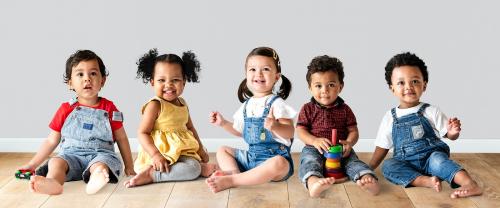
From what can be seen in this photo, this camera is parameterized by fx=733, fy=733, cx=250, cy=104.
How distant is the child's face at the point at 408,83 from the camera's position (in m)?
2.81

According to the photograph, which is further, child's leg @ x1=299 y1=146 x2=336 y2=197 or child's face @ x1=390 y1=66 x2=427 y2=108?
child's face @ x1=390 y1=66 x2=427 y2=108

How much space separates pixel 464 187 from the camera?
2.55 meters

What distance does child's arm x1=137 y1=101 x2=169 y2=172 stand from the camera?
2750 mm

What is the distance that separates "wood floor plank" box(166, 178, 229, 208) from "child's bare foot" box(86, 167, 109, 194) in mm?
242

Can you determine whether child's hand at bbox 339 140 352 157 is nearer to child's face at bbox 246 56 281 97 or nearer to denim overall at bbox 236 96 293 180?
denim overall at bbox 236 96 293 180

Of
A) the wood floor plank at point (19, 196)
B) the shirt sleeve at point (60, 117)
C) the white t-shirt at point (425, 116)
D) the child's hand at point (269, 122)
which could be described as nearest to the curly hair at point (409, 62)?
the white t-shirt at point (425, 116)

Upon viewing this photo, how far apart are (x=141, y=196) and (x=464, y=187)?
1125mm

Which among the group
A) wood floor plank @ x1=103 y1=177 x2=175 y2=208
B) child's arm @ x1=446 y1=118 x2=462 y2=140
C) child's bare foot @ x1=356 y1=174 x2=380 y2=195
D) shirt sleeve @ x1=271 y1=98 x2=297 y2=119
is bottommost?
wood floor plank @ x1=103 y1=177 x2=175 y2=208

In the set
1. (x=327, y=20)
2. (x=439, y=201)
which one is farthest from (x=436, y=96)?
(x=439, y=201)

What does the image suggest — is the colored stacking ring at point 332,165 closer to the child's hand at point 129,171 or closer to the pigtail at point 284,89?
the pigtail at point 284,89

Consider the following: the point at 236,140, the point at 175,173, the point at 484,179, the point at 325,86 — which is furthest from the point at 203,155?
the point at 484,179

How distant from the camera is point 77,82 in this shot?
9.16 feet

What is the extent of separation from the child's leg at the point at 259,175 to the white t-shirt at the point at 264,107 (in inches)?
5.2

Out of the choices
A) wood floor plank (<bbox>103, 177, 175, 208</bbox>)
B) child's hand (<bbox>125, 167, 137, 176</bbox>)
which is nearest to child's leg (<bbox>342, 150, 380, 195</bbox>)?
wood floor plank (<bbox>103, 177, 175, 208</bbox>)
